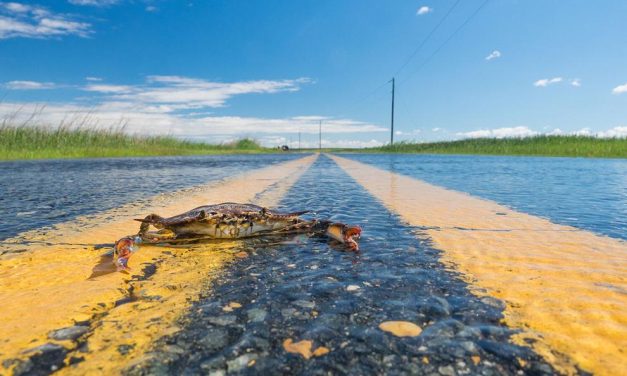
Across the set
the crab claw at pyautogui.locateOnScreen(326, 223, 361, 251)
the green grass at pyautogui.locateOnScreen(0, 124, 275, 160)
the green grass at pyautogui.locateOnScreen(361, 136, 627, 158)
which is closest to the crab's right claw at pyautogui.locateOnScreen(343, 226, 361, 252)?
the crab claw at pyautogui.locateOnScreen(326, 223, 361, 251)

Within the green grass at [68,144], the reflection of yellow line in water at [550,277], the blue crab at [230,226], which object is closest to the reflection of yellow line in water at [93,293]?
the blue crab at [230,226]

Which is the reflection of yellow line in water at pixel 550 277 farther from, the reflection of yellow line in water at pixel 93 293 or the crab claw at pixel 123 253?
the crab claw at pixel 123 253

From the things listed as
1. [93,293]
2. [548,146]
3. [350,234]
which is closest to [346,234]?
[350,234]

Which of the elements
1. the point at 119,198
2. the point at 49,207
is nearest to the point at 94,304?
the point at 49,207

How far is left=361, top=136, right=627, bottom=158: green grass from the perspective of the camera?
31711 millimetres

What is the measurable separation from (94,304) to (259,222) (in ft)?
5.78

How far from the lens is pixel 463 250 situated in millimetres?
3594

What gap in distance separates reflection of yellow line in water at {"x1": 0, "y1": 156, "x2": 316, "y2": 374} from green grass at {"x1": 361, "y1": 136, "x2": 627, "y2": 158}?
3368 centimetres

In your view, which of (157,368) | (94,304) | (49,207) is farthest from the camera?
(49,207)

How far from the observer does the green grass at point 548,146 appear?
104ft

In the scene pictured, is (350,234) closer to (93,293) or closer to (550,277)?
(550,277)

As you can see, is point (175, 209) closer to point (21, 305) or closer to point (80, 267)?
point (80, 267)

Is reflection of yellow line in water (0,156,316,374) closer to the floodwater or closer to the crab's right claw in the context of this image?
the floodwater

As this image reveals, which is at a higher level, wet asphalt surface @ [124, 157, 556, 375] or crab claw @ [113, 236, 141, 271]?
crab claw @ [113, 236, 141, 271]
